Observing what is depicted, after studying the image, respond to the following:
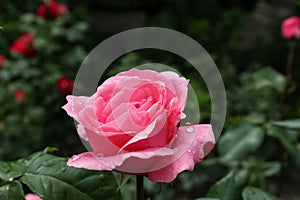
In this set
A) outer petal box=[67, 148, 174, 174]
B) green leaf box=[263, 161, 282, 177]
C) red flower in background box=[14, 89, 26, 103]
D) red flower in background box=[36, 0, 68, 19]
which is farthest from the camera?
red flower in background box=[36, 0, 68, 19]

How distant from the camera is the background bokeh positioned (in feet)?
4.15

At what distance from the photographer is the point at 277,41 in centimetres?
337

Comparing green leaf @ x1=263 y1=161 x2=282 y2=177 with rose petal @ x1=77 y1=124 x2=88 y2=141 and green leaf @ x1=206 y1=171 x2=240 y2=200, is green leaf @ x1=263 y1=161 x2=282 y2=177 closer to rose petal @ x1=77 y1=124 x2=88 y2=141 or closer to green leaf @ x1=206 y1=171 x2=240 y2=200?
green leaf @ x1=206 y1=171 x2=240 y2=200

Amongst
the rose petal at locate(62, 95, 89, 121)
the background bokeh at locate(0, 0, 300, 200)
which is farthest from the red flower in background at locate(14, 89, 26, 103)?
the rose petal at locate(62, 95, 89, 121)

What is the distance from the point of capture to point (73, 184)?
481mm

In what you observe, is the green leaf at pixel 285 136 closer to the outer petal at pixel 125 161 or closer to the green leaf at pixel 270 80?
the green leaf at pixel 270 80

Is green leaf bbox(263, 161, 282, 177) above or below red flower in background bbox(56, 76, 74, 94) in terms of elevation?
below

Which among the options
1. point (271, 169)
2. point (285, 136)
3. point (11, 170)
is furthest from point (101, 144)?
point (271, 169)

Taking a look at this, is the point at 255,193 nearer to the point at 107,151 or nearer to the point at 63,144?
the point at 107,151

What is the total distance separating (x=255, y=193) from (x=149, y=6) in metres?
3.55

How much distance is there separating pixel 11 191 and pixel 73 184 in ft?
0.18

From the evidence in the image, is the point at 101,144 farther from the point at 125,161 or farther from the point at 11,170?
the point at 11,170

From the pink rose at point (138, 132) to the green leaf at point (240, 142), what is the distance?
61 cm

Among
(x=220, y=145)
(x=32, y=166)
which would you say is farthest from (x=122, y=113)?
(x=220, y=145)
